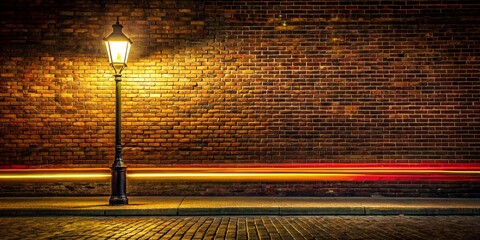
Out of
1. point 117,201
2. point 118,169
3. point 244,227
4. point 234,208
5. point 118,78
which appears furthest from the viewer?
point 118,169

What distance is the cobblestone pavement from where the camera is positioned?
24.9 feet

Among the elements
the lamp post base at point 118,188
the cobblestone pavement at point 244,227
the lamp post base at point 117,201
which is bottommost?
the cobblestone pavement at point 244,227

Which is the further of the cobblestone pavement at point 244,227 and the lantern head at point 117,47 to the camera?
the lantern head at point 117,47

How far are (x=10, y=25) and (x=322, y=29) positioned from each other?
718cm

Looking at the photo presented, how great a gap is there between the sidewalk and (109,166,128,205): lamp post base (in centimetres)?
18

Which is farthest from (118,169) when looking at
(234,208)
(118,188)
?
(234,208)

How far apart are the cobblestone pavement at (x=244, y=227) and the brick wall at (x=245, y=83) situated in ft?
10.6

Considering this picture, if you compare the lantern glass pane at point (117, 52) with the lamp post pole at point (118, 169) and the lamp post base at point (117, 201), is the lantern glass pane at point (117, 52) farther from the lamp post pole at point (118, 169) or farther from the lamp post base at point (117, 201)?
the lamp post base at point (117, 201)

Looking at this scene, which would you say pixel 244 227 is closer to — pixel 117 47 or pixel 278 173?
pixel 278 173

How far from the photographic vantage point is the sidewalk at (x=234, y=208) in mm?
10086

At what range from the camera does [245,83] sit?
1282 cm

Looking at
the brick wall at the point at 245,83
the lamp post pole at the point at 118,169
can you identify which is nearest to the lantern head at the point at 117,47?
the lamp post pole at the point at 118,169

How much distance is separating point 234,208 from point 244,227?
72.0 inches

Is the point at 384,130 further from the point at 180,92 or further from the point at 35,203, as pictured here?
the point at 35,203
